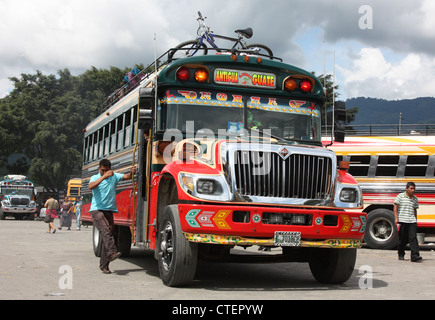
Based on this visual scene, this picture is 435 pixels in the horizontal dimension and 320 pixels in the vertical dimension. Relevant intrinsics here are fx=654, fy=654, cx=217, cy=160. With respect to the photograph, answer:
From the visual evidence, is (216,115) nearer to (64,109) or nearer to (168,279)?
(168,279)

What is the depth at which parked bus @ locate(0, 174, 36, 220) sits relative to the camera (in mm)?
45969

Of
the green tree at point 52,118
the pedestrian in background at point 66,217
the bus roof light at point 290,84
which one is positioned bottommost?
the pedestrian in background at point 66,217

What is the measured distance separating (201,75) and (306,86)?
1.63m

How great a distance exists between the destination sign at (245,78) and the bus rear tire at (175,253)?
220cm

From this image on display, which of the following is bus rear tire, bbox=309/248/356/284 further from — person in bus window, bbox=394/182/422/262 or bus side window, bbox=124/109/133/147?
person in bus window, bbox=394/182/422/262

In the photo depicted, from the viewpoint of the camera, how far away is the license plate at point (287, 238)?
7.99 metres

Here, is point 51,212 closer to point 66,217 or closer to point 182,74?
point 66,217

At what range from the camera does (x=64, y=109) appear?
50.5 metres

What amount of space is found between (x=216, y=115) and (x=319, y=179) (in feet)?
5.90

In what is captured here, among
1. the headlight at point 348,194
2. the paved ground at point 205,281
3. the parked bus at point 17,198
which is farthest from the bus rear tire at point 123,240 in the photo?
the parked bus at point 17,198

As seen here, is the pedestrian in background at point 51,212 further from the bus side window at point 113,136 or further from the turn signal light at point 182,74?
the turn signal light at point 182,74

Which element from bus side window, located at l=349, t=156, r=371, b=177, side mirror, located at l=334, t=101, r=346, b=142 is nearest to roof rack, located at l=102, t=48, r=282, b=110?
side mirror, located at l=334, t=101, r=346, b=142
